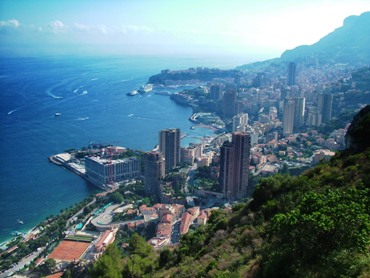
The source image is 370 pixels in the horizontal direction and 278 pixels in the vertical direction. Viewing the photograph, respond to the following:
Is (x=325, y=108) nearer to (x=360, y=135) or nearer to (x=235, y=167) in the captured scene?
(x=235, y=167)

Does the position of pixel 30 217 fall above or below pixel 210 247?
below

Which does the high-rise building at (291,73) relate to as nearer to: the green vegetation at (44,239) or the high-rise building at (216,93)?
the high-rise building at (216,93)

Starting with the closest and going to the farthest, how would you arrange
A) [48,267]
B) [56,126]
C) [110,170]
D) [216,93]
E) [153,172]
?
[48,267], [153,172], [110,170], [56,126], [216,93]

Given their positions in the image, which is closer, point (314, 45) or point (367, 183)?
point (367, 183)

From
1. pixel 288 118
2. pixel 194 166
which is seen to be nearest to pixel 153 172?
pixel 194 166

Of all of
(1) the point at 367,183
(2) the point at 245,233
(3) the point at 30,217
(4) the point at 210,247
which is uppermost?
(1) the point at 367,183

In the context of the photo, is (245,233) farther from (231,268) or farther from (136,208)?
(136,208)

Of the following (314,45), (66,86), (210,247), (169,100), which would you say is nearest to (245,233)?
(210,247)
